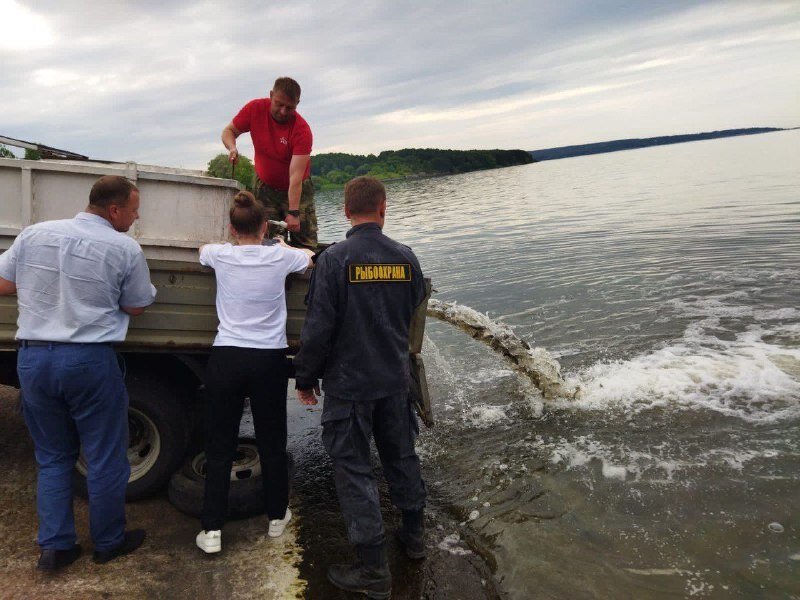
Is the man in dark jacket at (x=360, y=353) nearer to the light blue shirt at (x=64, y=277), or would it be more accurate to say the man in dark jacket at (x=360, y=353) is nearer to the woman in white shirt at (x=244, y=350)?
the woman in white shirt at (x=244, y=350)

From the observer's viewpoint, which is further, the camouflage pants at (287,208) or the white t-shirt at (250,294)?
the camouflage pants at (287,208)

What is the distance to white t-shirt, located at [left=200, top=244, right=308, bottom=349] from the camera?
11.5ft

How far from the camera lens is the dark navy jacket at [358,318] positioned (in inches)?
128

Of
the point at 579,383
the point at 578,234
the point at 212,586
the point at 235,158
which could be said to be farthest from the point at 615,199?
the point at 212,586

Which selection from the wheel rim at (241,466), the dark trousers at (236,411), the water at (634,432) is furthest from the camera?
the wheel rim at (241,466)

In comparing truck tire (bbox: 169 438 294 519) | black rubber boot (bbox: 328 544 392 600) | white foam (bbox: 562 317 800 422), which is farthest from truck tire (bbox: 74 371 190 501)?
white foam (bbox: 562 317 800 422)

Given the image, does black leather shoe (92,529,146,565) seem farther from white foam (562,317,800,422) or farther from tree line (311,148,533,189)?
tree line (311,148,533,189)

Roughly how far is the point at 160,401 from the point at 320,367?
57.6 inches

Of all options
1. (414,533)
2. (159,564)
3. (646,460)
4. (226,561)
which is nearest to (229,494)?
(226,561)

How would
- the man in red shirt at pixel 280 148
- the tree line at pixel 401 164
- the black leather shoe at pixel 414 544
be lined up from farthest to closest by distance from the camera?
the tree line at pixel 401 164, the man in red shirt at pixel 280 148, the black leather shoe at pixel 414 544

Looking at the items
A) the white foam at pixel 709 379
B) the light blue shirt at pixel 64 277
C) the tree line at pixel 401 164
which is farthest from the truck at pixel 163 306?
the tree line at pixel 401 164

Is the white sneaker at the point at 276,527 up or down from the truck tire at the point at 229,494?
down

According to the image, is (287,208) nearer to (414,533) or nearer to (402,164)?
(414,533)

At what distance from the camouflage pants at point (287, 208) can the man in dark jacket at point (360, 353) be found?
2.18 m
